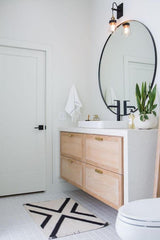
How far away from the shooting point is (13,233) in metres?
1.96

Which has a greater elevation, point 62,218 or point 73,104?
point 73,104

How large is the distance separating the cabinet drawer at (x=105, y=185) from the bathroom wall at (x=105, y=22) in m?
0.83

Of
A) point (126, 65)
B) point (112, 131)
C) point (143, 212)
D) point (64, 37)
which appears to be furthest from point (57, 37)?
point (143, 212)

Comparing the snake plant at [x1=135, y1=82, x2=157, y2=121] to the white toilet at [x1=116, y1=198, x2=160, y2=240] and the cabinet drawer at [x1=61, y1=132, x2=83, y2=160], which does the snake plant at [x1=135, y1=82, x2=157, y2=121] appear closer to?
the cabinet drawer at [x1=61, y1=132, x2=83, y2=160]

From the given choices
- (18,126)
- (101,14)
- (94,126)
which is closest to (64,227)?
(94,126)

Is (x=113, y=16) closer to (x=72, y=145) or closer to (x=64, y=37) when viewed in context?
(x=64, y=37)

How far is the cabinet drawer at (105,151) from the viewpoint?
189 cm

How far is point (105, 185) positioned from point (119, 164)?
12.3 inches

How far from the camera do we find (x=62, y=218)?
2232 mm

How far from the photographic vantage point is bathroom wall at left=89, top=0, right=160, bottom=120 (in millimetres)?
2232

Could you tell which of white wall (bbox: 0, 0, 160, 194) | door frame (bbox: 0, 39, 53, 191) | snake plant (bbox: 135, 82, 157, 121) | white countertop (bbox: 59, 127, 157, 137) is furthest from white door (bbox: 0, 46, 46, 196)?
snake plant (bbox: 135, 82, 157, 121)

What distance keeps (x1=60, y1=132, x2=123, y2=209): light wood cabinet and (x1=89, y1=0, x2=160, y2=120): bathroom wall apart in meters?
0.60

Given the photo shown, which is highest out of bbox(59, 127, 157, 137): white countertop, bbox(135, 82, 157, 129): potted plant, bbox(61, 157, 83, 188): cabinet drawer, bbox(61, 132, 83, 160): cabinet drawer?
bbox(135, 82, 157, 129): potted plant

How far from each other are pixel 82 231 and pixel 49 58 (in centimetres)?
216
